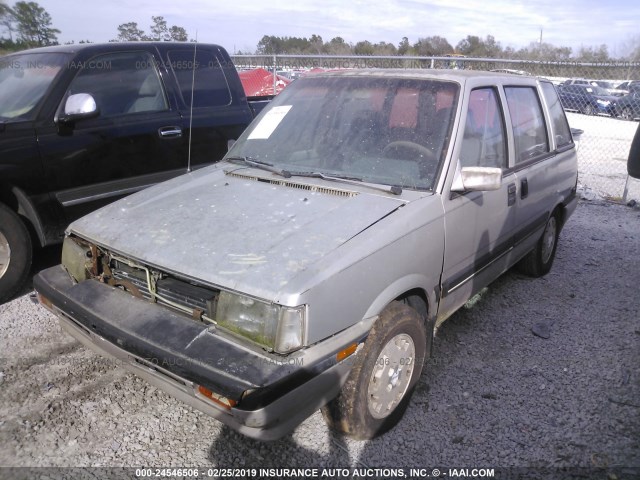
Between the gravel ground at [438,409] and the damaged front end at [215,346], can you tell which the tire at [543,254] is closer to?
the gravel ground at [438,409]

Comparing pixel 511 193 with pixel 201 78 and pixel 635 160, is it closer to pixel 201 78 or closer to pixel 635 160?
pixel 635 160

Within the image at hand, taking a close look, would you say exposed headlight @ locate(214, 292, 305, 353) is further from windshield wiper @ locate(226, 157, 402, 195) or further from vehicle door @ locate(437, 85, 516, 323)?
vehicle door @ locate(437, 85, 516, 323)

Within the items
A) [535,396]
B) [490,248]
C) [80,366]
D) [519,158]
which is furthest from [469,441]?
[80,366]

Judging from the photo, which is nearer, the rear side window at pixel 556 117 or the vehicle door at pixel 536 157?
the vehicle door at pixel 536 157

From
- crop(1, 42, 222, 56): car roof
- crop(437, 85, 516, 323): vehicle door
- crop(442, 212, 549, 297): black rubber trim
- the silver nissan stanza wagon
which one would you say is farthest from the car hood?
crop(1, 42, 222, 56): car roof

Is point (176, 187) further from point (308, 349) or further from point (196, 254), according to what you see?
point (308, 349)

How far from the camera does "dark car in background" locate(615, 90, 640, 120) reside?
52.0 ft

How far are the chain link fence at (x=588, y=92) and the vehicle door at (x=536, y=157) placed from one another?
5.21 feet

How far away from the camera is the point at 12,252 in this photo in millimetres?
3938

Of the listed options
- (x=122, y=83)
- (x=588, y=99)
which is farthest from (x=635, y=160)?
(x=588, y=99)

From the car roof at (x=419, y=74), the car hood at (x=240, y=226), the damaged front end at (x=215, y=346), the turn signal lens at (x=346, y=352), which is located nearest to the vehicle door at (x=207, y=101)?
the car roof at (x=419, y=74)

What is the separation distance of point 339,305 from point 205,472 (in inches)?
43.1

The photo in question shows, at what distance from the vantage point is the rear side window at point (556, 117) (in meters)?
4.39

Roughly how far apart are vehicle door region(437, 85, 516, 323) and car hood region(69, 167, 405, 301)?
0.55 meters
